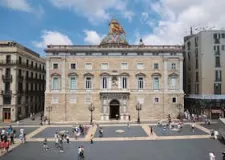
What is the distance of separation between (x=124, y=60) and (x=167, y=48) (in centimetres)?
875

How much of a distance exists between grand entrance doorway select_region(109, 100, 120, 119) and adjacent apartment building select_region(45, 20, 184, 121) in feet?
0.64

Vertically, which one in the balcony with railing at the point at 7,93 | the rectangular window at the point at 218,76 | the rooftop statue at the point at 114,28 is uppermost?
the rooftop statue at the point at 114,28

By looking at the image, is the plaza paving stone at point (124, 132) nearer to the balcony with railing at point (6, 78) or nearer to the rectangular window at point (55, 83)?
the rectangular window at point (55, 83)

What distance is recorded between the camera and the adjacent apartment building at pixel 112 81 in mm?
46594

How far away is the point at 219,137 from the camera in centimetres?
2977

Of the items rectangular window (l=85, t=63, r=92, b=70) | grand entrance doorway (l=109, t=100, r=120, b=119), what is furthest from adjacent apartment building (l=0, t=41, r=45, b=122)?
grand entrance doorway (l=109, t=100, r=120, b=119)

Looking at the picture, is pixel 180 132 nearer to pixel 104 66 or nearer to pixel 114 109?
pixel 114 109

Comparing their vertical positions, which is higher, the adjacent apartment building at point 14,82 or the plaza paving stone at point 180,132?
the adjacent apartment building at point 14,82

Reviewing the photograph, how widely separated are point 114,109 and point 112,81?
18.5 ft

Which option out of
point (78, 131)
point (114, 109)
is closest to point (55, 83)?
point (114, 109)

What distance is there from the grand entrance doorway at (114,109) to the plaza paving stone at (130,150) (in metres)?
18.5

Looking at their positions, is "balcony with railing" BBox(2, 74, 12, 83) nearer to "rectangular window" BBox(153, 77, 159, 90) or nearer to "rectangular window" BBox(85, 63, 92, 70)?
"rectangular window" BBox(85, 63, 92, 70)

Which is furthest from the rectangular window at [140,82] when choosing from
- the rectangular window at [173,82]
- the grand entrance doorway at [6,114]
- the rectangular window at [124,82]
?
the grand entrance doorway at [6,114]

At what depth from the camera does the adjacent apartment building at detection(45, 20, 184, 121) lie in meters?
46.6
